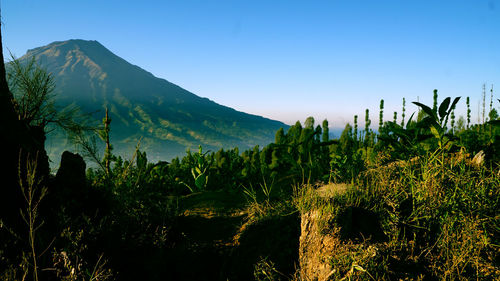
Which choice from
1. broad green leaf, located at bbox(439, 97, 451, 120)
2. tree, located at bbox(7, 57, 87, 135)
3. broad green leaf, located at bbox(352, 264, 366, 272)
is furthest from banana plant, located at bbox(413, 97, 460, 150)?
tree, located at bbox(7, 57, 87, 135)

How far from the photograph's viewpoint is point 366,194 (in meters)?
2.64

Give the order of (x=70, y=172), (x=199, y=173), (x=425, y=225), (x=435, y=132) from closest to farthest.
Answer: (x=425, y=225) → (x=435, y=132) → (x=70, y=172) → (x=199, y=173)

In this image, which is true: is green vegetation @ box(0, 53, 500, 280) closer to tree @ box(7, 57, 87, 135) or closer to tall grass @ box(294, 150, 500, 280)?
tall grass @ box(294, 150, 500, 280)

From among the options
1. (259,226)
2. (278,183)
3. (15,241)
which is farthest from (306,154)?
(15,241)

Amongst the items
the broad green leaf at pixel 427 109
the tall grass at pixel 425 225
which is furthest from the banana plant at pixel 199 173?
the broad green leaf at pixel 427 109

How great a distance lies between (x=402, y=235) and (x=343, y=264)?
67cm

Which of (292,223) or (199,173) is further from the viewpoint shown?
(199,173)

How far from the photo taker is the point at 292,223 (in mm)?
2762

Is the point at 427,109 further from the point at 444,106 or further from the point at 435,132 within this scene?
the point at 435,132

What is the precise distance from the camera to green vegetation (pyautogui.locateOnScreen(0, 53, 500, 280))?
2.21m

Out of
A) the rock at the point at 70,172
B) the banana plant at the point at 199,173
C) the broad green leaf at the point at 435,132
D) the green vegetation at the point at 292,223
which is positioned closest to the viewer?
the green vegetation at the point at 292,223

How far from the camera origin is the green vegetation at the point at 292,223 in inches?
Result: 87.1

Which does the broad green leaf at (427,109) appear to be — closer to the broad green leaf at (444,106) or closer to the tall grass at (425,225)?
the broad green leaf at (444,106)

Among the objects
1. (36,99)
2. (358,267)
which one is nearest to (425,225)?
(358,267)
